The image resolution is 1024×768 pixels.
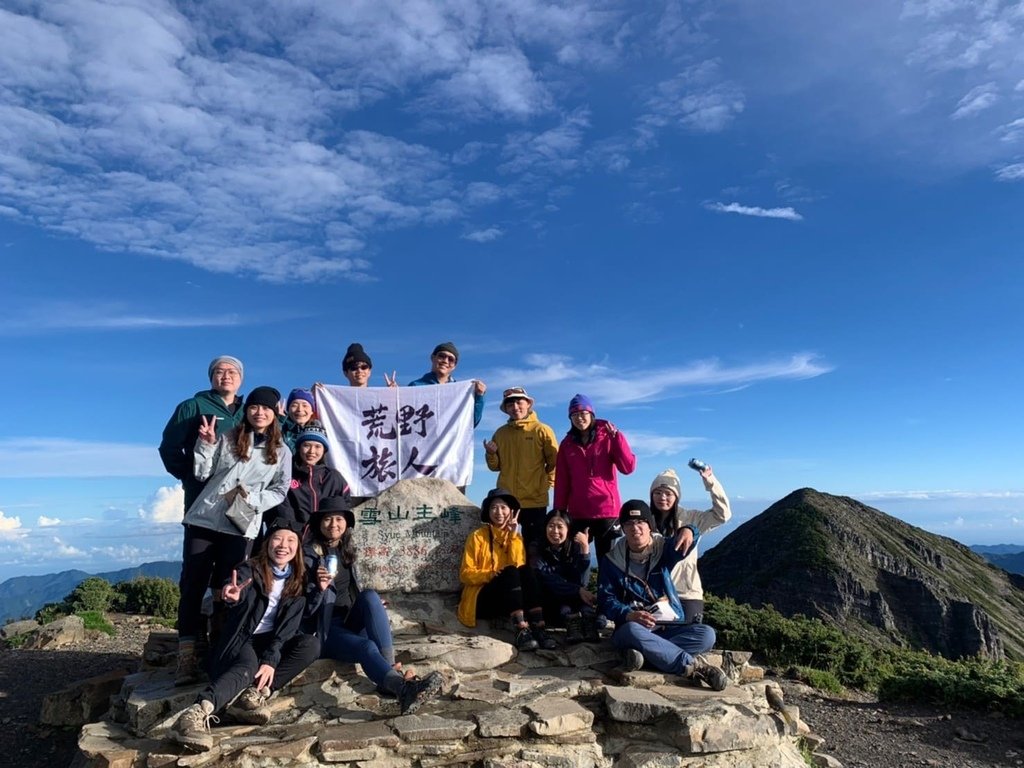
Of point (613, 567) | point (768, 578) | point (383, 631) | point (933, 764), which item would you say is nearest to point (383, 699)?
point (383, 631)

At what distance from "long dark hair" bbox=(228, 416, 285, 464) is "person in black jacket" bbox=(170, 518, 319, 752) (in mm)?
767

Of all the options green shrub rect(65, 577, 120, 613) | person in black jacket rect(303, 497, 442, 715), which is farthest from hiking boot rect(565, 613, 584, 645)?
green shrub rect(65, 577, 120, 613)

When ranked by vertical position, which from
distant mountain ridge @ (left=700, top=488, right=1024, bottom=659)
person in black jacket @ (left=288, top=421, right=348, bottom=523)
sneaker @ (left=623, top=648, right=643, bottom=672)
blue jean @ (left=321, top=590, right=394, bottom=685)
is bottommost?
distant mountain ridge @ (left=700, top=488, right=1024, bottom=659)

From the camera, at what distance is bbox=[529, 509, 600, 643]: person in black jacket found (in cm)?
838

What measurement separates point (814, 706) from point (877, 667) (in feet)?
7.83

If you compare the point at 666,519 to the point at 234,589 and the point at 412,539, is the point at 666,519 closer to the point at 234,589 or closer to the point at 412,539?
the point at 412,539

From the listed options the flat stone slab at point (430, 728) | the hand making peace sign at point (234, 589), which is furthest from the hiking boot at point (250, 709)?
the flat stone slab at point (430, 728)

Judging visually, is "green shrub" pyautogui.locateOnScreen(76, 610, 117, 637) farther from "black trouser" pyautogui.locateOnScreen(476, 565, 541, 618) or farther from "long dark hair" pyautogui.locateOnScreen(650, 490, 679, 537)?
"long dark hair" pyautogui.locateOnScreen(650, 490, 679, 537)

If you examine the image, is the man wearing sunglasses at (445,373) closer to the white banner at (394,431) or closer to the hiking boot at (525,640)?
the white banner at (394,431)

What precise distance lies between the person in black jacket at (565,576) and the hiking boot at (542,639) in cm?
19

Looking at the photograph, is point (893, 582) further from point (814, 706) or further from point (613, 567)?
point (613, 567)

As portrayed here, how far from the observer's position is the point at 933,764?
8.90m

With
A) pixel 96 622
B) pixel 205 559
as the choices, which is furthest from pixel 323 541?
pixel 96 622

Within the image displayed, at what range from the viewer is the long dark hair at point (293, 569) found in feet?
22.9
